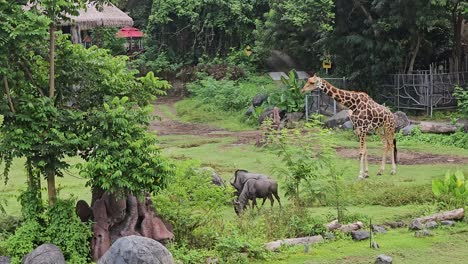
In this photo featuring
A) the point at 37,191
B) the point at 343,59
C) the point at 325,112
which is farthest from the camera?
the point at 343,59

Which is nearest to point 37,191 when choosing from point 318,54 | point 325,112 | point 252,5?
point 325,112

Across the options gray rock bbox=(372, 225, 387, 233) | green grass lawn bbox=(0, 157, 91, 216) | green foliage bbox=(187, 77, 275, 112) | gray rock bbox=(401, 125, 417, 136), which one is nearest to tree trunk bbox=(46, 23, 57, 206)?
green grass lawn bbox=(0, 157, 91, 216)

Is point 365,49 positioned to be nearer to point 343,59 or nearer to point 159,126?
point 343,59

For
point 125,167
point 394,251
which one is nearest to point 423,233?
point 394,251

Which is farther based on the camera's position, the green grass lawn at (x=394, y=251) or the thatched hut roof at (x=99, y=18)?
the thatched hut roof at (x=99, y=18)

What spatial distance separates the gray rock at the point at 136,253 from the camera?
8.38 meters

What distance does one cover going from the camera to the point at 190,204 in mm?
10539

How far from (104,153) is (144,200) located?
118 cm

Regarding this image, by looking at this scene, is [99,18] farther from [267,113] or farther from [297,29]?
[297,29]

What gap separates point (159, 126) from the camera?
28500 mm

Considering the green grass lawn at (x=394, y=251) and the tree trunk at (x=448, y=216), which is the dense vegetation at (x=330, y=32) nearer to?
the tree trunk at (x=448, y=216)

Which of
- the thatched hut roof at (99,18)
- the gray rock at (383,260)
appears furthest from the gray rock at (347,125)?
the gray rock at (383,260)

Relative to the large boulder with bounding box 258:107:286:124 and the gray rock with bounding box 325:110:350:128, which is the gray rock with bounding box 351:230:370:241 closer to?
the gray rock with bounding box 325:110:350:128

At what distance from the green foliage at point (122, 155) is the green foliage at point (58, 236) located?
1.93ft
